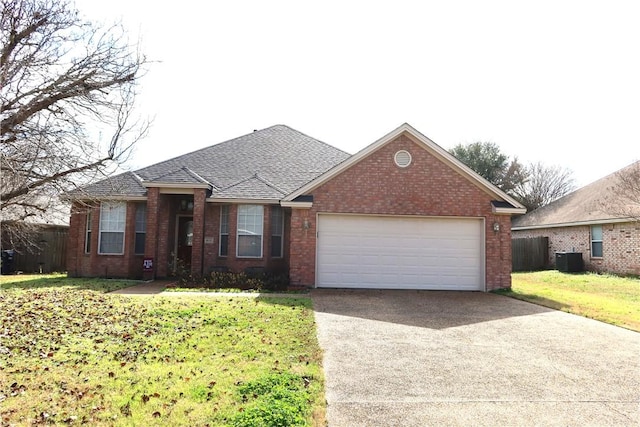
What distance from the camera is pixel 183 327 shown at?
7184 millimetres

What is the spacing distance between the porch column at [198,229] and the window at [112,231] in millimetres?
2743

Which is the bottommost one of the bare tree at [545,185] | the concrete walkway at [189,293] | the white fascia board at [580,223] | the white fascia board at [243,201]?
the concrete walkway at [189,293]

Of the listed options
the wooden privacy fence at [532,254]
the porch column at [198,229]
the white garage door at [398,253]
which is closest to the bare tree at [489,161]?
the wooden privacy fence at [532,254]

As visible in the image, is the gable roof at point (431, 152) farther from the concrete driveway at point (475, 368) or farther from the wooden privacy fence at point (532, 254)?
→ the wooden privacy fence at point (532, 254)

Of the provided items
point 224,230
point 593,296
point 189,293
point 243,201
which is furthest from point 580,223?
point 189,293

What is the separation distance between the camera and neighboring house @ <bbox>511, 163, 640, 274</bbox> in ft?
58.8

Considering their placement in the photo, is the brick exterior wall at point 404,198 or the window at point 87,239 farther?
the window at point 87,239

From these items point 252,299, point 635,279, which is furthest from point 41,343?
point 635,279

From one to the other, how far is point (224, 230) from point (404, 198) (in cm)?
636

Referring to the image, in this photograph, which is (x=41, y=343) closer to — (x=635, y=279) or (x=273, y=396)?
(x=273, y=396)

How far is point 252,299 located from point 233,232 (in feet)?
15.1

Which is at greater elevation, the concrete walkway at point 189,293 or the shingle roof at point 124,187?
the shingle roof at point 124,187

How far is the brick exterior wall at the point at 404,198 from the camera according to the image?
12.8 metres

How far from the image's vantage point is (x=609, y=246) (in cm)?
1900
